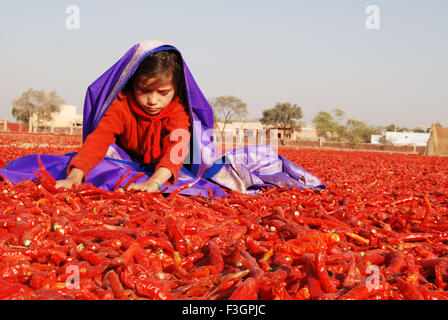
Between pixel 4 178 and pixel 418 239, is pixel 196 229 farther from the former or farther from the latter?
pixel 4 178

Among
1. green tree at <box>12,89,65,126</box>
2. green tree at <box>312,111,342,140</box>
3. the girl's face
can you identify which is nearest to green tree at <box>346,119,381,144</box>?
green tree at <box>312,111,342,140</box>

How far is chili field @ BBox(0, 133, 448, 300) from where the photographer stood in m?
2.28

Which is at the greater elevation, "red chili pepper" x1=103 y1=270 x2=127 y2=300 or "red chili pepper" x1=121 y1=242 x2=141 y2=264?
"red chili pepper" x1=121 y1=242 x2=141 y2=264

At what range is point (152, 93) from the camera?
5.42m

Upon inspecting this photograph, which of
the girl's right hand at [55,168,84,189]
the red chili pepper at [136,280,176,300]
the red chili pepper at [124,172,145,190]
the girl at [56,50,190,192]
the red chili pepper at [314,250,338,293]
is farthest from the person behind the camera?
the girl at [56,50,190,192]

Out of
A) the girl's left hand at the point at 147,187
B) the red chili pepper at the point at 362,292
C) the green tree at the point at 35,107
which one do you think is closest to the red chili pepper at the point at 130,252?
the red chili pepper at the point at 362,292

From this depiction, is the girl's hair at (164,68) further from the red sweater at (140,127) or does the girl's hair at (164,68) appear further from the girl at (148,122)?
the red sweater at (140,127)

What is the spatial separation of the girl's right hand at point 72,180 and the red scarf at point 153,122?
113 cm

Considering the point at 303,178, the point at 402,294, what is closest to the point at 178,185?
the point at 303,178

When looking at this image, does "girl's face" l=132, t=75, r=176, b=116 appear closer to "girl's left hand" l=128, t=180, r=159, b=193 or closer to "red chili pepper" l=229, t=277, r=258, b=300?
"girl's left hand" l=128, t=180, r=159, b=193

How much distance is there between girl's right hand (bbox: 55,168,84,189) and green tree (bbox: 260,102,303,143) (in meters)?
67.2

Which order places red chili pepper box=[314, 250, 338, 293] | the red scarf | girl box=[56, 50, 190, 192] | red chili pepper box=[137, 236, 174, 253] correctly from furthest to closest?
the red scarf < girl box=[56, 50, 190, 192] < red chili pepper box=[137, 236, 174, 253] < red chili pepper box=[314, 250, 338, 293]

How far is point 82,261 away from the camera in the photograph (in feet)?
8.82
